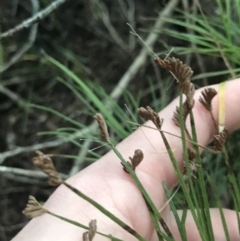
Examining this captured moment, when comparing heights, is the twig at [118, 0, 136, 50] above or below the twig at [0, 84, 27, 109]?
above

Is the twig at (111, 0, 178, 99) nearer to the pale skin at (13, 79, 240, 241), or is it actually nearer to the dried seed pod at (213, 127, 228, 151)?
the pale skin at (13, 79, 240, 241)

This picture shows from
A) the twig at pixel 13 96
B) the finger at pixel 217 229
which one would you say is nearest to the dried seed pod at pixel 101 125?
the finger at pixel 217 229

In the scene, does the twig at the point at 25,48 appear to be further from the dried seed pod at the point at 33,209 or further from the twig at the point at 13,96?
the dried seed pod at the point at 33,209

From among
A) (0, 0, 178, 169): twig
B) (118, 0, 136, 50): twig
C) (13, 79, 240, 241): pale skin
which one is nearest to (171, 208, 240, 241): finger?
(13, 79, 240, 241): pale skin

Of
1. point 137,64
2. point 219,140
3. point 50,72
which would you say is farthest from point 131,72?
point 219,140

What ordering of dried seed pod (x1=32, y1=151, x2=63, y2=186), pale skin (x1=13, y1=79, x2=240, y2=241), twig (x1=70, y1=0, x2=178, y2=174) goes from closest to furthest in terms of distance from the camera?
dried seed pod (x1=32, y1=151, x2=63, y2=186), pale skin (x1=13, y1=79, x2=240, y2=241), twig (x1=70, y1=0, x2=178, y2=174)

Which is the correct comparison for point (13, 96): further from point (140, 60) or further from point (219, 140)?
point (219, 140)

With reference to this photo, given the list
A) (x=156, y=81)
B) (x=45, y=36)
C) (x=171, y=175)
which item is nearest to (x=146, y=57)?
(x=156, y=81)

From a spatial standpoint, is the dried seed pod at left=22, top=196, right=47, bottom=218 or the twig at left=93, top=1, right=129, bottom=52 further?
the twig at left=93, top=1, right=129, bottom=52

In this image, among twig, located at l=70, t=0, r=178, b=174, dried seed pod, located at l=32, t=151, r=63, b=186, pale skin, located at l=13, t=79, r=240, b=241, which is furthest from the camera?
twig, located at l=70, t=0, r=178, b=174
